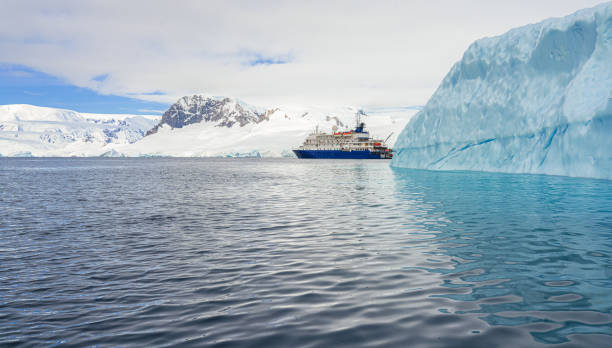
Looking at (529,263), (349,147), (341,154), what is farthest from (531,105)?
(349,147)

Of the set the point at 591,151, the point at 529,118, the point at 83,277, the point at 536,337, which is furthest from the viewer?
the point at 529,118

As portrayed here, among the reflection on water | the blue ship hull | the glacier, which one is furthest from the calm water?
the blue ship hull

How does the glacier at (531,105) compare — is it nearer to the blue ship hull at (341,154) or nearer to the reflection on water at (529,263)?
the reflection on water at (529,263)

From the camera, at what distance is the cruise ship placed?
12306cm

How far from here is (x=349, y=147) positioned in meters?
127

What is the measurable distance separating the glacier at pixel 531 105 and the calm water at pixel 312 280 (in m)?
16.4

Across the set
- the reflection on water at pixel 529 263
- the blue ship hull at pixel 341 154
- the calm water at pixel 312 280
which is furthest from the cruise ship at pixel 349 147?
the calm water at pixel 312 280

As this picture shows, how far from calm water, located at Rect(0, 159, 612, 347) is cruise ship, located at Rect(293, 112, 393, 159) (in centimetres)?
10740

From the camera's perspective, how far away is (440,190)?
26297 millimetres

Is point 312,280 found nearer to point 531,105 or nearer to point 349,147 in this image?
point 531,105

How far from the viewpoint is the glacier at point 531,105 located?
29469 mm

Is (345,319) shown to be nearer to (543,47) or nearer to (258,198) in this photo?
(258,198)

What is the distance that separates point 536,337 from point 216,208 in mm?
15880

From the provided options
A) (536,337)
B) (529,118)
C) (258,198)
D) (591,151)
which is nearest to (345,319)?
(536,337)
